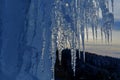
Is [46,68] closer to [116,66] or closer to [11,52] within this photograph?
[11,52]

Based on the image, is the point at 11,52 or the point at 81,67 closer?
the point at 11,52

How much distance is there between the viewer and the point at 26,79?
4645 mm

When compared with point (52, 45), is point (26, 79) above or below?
below

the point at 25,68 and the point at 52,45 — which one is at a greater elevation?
the point at 52,45

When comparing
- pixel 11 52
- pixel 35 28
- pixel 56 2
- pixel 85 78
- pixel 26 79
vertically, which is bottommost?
pixel 85 78

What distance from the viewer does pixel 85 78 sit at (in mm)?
31641

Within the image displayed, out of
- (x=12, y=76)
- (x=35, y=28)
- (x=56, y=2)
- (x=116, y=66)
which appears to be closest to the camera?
(x=56, y=2)

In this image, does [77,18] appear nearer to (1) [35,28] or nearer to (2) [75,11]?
(2) [75,11]

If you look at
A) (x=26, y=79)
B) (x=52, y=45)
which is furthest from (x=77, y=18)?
(x=26, y=79)

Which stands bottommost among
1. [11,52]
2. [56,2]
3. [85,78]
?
[85,78]

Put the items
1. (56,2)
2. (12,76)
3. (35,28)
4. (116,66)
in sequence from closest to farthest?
(56,2)
(35,28)
(12,76)
(116,66)

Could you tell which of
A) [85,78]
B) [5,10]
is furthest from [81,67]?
[5,10]

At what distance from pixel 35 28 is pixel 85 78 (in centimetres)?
2751

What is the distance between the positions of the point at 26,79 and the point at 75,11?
3.56 ft
